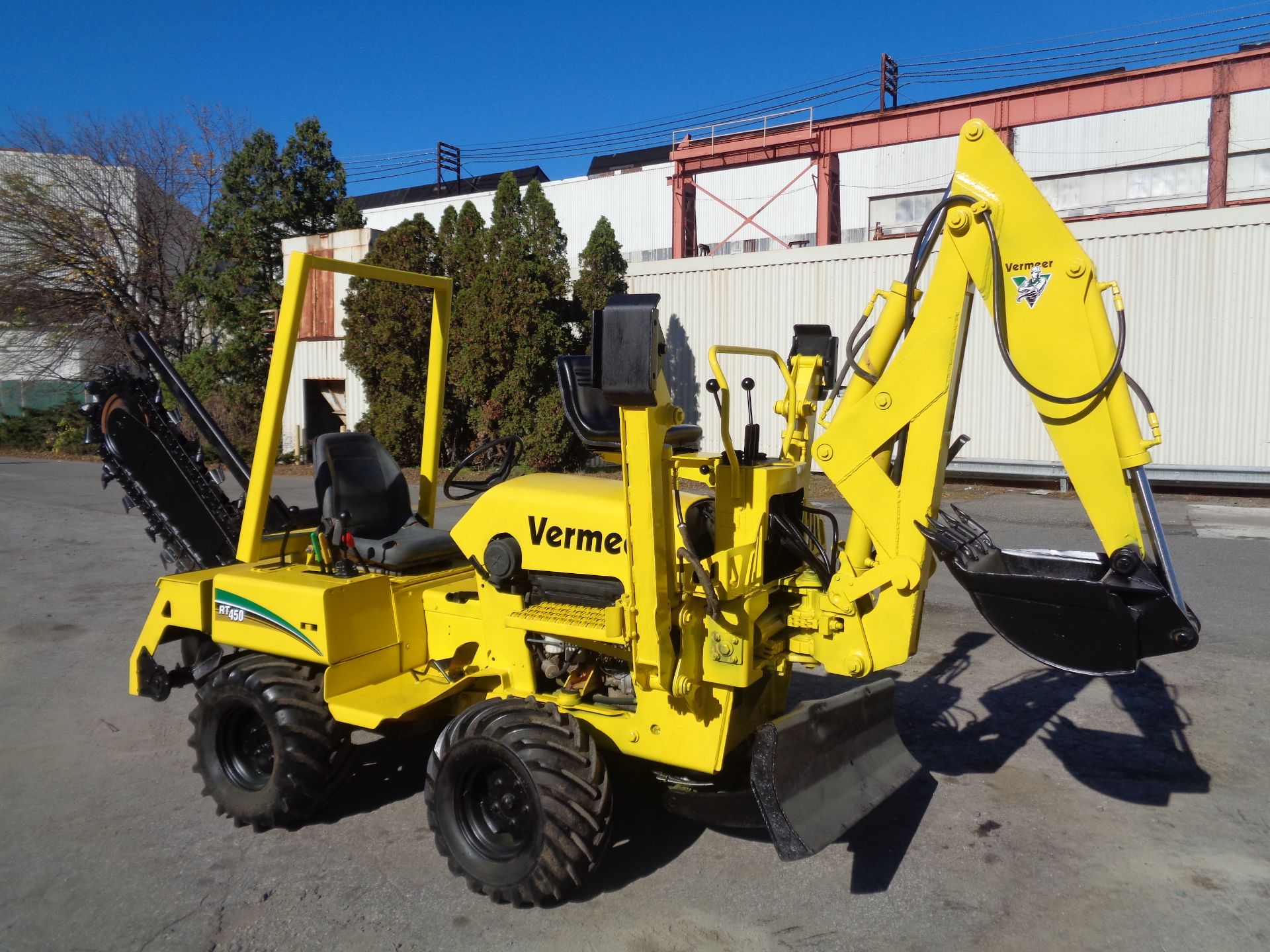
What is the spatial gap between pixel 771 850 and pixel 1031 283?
8.25 feet

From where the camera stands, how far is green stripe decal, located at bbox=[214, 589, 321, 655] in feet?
14.1

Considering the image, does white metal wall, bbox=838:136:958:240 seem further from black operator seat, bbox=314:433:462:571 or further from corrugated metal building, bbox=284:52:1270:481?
black operator seat, bbox=314:433:462:571

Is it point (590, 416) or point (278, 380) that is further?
point (278, 380)

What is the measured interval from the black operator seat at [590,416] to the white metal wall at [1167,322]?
12.0m

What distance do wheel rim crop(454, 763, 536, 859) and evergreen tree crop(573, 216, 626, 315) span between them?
15.3 metres

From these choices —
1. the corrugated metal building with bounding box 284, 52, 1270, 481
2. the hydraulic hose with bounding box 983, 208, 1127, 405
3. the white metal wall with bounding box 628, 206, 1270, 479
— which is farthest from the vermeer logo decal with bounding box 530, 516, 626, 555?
the corrugated metal building with bounding box 284, 52, 1270, 481

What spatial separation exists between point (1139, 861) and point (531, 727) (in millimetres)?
2606

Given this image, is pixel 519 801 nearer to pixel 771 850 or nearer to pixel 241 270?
pixel 771 850

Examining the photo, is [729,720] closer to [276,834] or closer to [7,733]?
[276,834]

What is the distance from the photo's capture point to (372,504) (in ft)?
16.5

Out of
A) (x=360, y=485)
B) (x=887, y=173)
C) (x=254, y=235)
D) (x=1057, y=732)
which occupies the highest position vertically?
(x=887, y=173)

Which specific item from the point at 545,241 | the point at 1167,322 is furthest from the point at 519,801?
the point at 1167,322

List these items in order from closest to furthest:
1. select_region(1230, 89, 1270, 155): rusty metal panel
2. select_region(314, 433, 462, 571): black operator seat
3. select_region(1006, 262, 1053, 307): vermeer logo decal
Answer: select_region(1006, 262, 1053, 307): vermeer logo decal < select_region(314, 433, 462, 571): black operator seat < select_region(1230, 89, 1270, 155): rusty metal panel

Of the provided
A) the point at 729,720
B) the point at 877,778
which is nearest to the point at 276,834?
the point at 729,720
